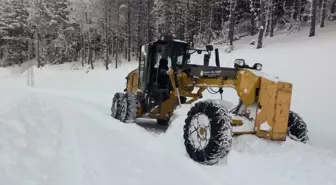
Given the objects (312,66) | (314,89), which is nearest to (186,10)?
(312,66)

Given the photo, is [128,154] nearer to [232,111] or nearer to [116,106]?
[232,111]

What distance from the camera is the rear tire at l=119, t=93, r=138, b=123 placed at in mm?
10148

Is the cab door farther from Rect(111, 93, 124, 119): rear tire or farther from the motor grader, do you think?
the motor grader

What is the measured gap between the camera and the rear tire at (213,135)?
5.83 metres

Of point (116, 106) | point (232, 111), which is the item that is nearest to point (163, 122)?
point (116, 106)

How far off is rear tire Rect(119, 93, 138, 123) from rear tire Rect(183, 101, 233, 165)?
12.6ft

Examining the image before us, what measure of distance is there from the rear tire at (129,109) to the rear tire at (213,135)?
12.6ft

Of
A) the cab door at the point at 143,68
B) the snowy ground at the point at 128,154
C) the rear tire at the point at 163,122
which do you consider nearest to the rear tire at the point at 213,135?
the snowy ground at the point at 128,154

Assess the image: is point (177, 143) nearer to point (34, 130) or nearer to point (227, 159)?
point (227, 159)

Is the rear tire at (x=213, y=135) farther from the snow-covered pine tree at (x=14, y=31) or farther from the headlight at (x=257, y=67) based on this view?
the snow-covered pine tree at (x=14, y=31)

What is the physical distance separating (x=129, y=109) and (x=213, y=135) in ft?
15.1

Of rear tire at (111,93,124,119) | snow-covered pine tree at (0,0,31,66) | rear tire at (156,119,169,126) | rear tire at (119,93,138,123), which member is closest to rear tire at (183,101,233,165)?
rear tire at (119,93,138,123)

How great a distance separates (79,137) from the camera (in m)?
8.04

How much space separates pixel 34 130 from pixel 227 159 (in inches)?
193
